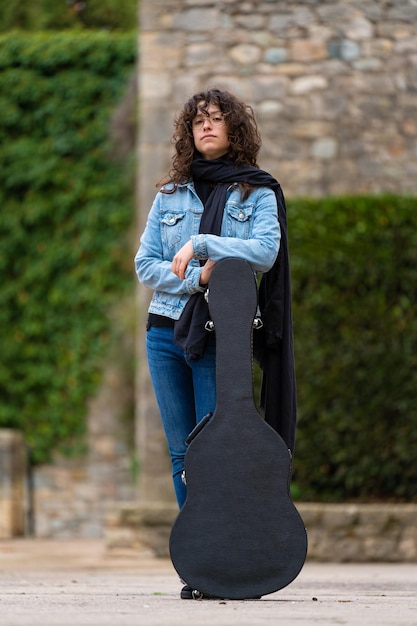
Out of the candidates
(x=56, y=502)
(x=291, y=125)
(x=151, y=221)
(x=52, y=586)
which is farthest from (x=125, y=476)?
(x=151, y=221)

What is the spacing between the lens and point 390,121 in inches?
334

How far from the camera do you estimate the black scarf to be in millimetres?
3951

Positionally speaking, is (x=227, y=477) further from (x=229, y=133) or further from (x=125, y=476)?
(x=125, y=476)

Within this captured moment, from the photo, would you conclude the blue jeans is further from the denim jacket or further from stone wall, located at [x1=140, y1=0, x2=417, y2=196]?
stone wall, located at [x1=140, y1=0, x2=417, y2=196]

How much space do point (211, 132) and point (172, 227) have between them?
323mm

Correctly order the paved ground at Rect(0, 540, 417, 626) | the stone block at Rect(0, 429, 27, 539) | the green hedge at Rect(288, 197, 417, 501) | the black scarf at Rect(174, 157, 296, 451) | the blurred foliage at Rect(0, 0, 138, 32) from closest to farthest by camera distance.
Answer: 1. the paved ground at Rect(0, 540, 417, 626)
2. the black scarf at Rect(174, 157, 296, 451)
3. the green hedge at Rect(288, 197, 417, 501)
4. the stone block at Rect(0, 429, 27, 539)
5. the blurred foliage at Rect(0, 0, 138, 32)

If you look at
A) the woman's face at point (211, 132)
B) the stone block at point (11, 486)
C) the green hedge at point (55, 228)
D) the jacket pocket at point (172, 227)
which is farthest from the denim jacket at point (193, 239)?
the green hedge at point (55, 228)

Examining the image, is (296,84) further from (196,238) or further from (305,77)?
(196,238)

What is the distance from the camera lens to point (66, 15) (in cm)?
1497

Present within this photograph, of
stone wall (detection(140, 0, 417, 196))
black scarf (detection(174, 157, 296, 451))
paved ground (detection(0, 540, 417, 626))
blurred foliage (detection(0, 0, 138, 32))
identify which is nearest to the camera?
paved ground (detection(0, 540, 417, 626))

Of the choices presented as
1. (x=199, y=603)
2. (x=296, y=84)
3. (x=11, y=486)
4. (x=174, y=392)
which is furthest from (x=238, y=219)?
(x=11, y=486)

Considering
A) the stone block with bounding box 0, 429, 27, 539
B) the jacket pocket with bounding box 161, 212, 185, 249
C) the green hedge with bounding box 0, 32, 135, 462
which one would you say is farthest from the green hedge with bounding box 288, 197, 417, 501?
the jacket pocket with bounding box 161, 212, 185, 249

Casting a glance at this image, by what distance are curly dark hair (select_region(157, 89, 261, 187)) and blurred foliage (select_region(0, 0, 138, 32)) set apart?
11040mm

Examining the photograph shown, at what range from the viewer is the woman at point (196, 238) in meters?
3.86
